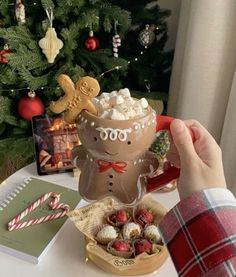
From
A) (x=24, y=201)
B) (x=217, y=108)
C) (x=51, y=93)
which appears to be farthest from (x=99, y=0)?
(x=24, y=201)

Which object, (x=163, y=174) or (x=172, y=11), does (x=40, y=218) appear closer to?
(x=163, y=174)

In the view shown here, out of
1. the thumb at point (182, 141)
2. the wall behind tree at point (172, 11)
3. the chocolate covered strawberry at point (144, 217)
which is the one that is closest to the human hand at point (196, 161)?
the thumb at point (182, 141)

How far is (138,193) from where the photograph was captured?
1.99ft

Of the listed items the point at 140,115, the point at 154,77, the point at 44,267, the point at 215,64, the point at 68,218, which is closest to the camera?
the point at 140,115

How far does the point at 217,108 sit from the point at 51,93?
457 millimetres

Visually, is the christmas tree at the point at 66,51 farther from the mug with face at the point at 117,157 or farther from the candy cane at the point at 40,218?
the mug with face at the point at 117,157

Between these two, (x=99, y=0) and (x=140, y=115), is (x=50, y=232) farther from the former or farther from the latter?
(x=99, y=0)

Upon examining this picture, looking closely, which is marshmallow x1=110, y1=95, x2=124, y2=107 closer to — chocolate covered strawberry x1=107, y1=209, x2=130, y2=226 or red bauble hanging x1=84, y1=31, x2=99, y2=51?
chocolate covered strawberry x1=107, y1=209, x2=130, y2=226

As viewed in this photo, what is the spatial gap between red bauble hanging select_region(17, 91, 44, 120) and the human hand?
61 centimetres

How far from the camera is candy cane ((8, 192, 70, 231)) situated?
80 centimetres

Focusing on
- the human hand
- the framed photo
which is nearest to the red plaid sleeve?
the human hand

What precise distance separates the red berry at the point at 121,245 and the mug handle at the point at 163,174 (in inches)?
5.7

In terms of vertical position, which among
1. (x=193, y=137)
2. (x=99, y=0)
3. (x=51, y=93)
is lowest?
(x=51, y=93)

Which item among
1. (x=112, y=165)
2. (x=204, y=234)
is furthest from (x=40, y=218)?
(x=204, y=234)
